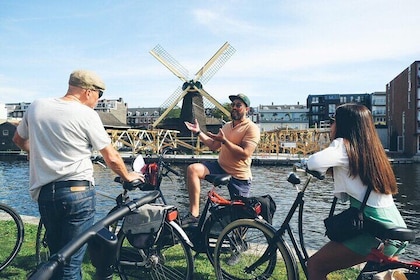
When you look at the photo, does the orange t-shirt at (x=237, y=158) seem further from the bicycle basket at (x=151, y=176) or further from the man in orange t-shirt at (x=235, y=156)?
the bicycle basket at (x=151, y=176)

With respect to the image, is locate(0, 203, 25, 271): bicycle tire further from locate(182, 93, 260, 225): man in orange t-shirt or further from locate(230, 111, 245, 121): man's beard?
locate(230, 111, 245, 121): man's beard

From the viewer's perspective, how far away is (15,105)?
112 meters

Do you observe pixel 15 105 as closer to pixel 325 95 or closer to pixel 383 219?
pixel 325 95

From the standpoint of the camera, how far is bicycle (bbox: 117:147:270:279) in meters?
3.63

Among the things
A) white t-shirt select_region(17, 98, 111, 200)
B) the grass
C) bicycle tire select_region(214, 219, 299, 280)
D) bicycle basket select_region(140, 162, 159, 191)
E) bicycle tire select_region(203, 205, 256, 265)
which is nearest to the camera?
white t-shirt select_region(17, 98, 111, 200)

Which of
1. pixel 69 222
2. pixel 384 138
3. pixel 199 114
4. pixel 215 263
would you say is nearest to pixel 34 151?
pixel 69 222

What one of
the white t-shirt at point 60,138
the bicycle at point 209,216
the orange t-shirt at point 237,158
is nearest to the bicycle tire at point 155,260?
the bicycle at point 209,216

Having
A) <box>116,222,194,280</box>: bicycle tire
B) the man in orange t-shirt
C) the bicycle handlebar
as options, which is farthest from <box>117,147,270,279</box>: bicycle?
the bicycle handlebar

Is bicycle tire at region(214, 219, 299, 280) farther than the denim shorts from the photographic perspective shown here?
No

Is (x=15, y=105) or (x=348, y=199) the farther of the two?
(x=15, y=105)

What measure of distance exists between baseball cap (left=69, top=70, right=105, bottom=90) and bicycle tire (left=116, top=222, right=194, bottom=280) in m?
1.34

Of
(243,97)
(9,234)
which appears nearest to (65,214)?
(243,97)

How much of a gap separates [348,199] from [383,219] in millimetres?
269

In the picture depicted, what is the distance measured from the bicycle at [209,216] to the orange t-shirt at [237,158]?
558 millimetres
